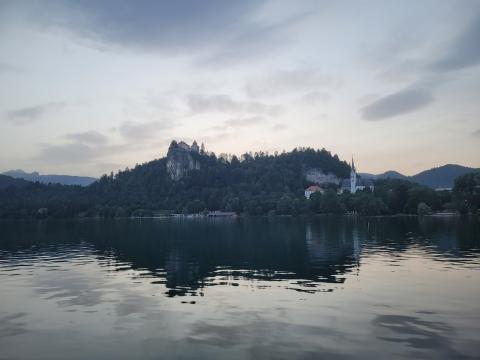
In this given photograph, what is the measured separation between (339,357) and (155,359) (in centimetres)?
854

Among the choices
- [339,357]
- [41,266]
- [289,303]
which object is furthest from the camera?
[41,266]

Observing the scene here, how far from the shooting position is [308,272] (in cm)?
4631

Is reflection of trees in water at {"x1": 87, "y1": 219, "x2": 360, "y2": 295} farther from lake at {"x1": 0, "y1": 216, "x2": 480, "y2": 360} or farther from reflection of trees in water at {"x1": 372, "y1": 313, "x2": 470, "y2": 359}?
reflection of trees in water at {"x1": 372, "y1": 313, "x2": 470, "y2": 359}

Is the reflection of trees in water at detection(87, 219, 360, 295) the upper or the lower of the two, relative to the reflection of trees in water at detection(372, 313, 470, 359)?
upper

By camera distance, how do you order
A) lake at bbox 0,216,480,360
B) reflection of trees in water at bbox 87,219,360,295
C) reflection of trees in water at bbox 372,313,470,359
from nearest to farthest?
reflection of trees in water at bbox 372,313,470,359, lake at bbox 0,216,480,360, reflection of trees in water at bbox 87,219,360,295

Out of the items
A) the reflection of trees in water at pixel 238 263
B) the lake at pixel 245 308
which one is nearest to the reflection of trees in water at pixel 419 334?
the lake at pixel 245 308

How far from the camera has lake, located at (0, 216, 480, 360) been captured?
22188 mm

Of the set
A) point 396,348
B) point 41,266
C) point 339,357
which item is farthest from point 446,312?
point 41,266

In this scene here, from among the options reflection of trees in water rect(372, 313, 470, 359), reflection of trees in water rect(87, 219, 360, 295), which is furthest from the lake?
reflection of trees in water rect(87, 219, 360, 295)

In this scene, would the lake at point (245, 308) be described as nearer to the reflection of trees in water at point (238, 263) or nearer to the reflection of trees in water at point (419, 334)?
the reflection of trees in water at point (419, 334)

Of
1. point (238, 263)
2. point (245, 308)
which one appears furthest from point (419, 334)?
point (238, 263)

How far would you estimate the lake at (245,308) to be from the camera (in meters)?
22.2

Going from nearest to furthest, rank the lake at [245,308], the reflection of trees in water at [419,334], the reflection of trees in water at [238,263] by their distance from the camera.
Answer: the reflection of trees in water at [419,334] < the lake at [245,308] < the reflection of trees in water at [238,263]

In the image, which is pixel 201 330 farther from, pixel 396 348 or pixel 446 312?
A: pixel 446 312
